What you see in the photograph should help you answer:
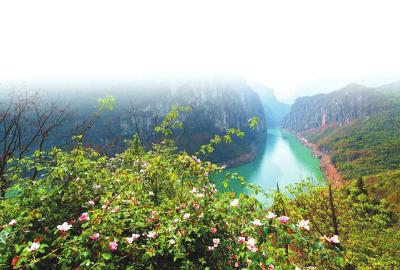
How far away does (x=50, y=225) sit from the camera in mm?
4160

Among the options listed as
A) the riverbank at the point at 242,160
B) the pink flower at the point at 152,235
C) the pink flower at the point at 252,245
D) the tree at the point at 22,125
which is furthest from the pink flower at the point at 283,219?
the riverbank at the point at 242,160

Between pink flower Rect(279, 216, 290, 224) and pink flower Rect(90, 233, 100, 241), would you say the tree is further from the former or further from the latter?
pink flower Rect(279, 216, 290, 224)

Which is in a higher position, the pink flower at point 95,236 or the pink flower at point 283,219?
the pink flower at point 283,219

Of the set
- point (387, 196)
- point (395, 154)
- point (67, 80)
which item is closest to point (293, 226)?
point (387, 196)

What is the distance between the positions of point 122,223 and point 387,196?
56.0 m

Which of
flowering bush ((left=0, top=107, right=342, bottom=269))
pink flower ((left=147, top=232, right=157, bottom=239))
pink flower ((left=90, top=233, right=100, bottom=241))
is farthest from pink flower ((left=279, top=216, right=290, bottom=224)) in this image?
pink flower ((left=90, top=233, right=100, bottom=241))

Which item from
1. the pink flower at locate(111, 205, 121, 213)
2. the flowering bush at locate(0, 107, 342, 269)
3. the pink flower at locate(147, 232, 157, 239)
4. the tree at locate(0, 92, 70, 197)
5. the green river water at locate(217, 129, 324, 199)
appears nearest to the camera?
the flowering bush at locate(0, 107, 342, 269)

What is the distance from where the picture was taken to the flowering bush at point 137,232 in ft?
10.6

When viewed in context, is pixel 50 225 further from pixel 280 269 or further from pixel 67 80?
pixel 67 80

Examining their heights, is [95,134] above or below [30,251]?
below

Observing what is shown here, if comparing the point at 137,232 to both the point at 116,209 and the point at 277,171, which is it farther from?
the point at 277,171

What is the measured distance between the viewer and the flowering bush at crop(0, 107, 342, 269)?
10.6 ft

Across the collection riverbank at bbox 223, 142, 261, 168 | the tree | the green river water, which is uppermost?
the tree

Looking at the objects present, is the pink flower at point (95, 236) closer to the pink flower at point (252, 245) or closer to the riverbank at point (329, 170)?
the pink flower at point (252, 245)
